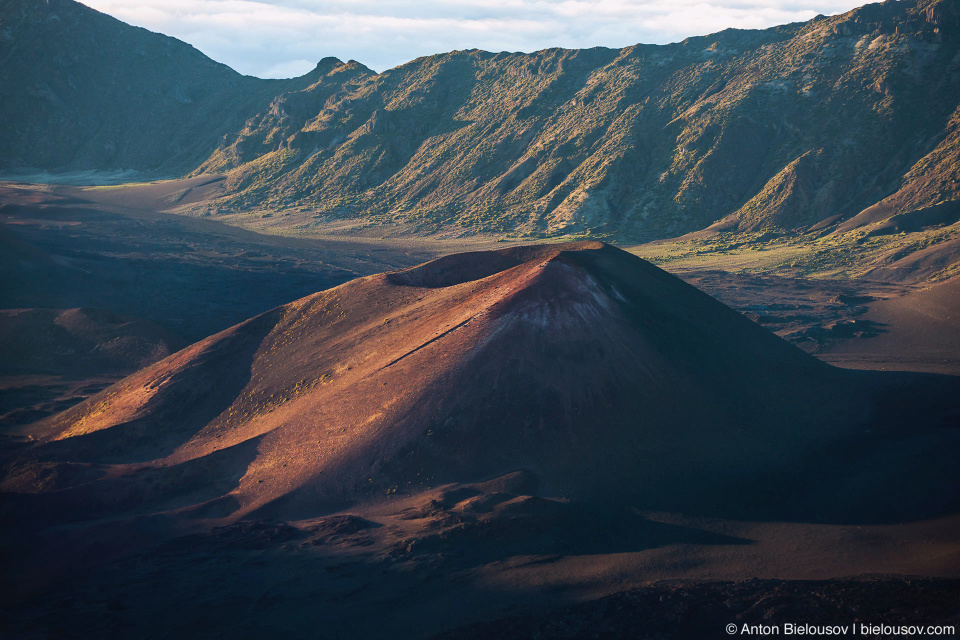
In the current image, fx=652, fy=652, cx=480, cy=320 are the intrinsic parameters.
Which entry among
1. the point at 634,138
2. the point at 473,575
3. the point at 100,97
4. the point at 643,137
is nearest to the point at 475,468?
the point at 473,575

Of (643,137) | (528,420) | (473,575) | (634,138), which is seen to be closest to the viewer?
(473,575)

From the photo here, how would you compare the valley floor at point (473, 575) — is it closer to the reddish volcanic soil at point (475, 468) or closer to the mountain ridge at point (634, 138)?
the reddish volcanic soil at point (475, 468)

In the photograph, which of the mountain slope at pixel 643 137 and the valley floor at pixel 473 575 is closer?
the valley floor at pixel 473 575

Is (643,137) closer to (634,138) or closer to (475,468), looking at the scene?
(634,138)

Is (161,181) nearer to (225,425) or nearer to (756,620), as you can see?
(225,425)

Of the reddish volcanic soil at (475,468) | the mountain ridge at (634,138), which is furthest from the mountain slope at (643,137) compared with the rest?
the reddish volcanic soil at (475,468)

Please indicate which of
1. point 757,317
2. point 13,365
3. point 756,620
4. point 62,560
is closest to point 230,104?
point 13,365

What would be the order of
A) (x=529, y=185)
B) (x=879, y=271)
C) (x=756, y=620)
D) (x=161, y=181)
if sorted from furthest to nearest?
1. (x=161, y=181)
2. (x=529, y=185)
3. (x=879, y=271)
4. (x=756, y=620)
